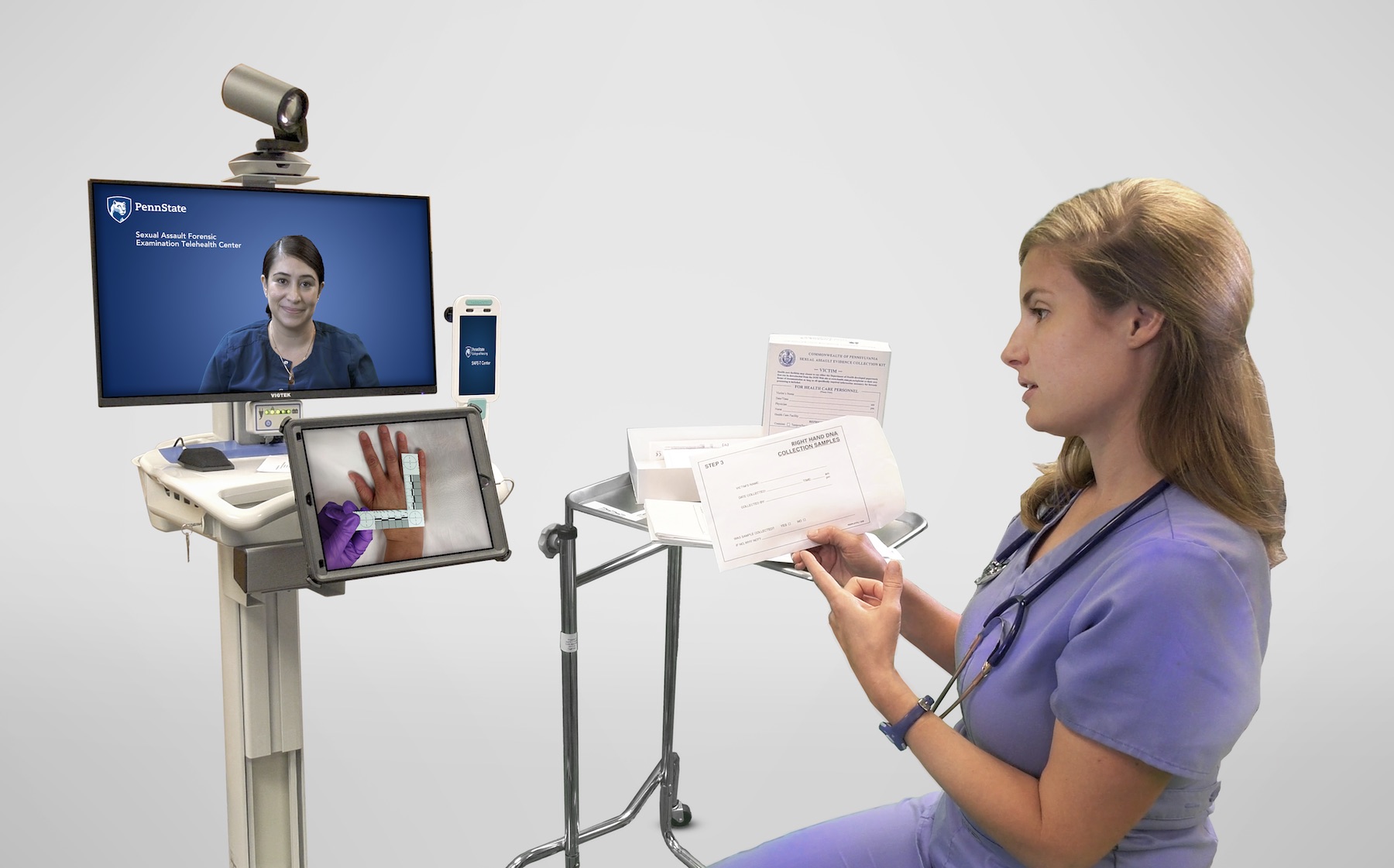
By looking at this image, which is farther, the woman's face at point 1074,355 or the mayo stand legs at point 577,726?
the mayo stand legs at point 577,726

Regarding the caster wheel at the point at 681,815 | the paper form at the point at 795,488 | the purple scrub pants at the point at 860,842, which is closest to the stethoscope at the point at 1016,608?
the purple scrub pants at the point at 860,842

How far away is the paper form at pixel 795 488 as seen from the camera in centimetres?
188

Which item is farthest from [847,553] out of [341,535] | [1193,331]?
[341,535]

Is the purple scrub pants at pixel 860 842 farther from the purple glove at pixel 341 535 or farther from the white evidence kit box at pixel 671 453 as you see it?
the purple glove at pixel 341 535

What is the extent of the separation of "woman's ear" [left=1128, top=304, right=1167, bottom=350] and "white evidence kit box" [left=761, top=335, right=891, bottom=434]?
2.97ft

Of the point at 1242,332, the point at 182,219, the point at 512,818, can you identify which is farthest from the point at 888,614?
the point at 512,818

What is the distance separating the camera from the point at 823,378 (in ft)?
7.63

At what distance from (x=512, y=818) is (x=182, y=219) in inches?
63.6

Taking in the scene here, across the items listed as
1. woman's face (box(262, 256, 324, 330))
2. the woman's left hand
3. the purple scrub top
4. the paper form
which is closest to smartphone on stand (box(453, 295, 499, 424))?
woman's face (box(262, 256, 324, 330))

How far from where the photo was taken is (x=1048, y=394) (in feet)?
4.83

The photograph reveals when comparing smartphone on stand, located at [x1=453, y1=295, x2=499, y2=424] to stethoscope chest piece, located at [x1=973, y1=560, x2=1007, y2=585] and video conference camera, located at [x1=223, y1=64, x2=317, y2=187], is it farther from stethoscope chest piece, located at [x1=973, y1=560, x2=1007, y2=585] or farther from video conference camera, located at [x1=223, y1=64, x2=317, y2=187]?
stethoscope chest piece, located at [x1=973, y1=560, x2=1007, y2=585]

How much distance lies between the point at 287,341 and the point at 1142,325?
164 cm

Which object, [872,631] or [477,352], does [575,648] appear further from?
[872,631]

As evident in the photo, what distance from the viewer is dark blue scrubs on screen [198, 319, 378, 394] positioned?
7.58 ft
